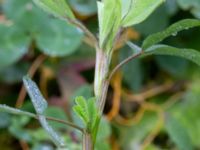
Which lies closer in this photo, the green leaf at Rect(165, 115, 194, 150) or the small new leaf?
the small new leaf

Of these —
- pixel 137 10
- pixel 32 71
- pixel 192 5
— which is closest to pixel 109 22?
pixel 137 10

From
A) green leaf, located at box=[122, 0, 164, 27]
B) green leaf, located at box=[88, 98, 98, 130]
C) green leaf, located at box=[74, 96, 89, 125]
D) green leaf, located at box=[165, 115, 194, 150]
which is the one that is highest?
green leaf, located at box=[122, 0, 164, 27]

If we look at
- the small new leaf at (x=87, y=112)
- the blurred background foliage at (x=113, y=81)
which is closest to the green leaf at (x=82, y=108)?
the small new leaf at (x=87, y=112)

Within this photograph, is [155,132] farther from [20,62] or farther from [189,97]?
[20,62]

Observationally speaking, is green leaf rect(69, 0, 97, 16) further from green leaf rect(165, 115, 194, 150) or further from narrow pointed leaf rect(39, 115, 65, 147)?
narrow pointed leaf rect(39, 115, 65, 147)

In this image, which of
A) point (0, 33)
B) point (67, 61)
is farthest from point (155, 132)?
point (0, 33)

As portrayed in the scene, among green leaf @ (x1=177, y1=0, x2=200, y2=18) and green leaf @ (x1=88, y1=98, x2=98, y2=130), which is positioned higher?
green leaf @ (x1=88, y1=98, x2=98, y2=130)

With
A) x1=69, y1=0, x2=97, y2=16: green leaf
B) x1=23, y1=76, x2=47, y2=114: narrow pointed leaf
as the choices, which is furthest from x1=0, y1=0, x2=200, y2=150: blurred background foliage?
x1=23, y1=76, x2=47, y2=114: narrow pointed leaf

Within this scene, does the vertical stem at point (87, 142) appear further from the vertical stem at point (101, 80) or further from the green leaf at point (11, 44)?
the green leaf at point (11, 44)
